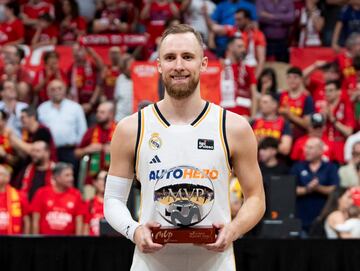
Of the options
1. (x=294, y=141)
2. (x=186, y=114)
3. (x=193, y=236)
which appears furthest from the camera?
(x=294, y=141)

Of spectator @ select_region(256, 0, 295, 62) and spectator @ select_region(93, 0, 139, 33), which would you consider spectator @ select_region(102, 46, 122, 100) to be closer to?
spectator @ select_region(93, 0, 139, 33)

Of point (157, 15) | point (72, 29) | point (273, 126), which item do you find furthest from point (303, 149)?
point (72, 29)

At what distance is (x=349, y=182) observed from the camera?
438 inches

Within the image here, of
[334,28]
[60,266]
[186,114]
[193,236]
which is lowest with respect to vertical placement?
[60,266]

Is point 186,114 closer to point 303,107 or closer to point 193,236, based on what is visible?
point 193,236

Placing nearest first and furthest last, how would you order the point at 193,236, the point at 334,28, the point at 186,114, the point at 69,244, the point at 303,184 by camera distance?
the point at 193,236 < the point at 186,114 < the point at 69,244 < the point at 303,184 < the point at 334,28

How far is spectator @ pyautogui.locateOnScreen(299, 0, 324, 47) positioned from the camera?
1489 centimetres

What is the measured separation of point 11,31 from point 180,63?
34.6 feet

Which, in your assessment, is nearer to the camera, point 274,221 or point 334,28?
point 274,221

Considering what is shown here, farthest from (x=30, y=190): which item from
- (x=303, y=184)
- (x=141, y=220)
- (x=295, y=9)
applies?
(x=141, y=220)

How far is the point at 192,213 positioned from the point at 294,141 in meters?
7.49

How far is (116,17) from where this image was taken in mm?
14867

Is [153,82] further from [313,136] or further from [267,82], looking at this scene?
[267,82]

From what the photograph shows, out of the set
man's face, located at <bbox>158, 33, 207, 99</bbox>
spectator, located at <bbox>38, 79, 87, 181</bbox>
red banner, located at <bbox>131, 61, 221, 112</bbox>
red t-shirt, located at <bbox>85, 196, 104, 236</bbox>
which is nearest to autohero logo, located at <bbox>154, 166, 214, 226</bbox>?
man's face, located at <bbox>158, 33, 207, 99</bbox>
